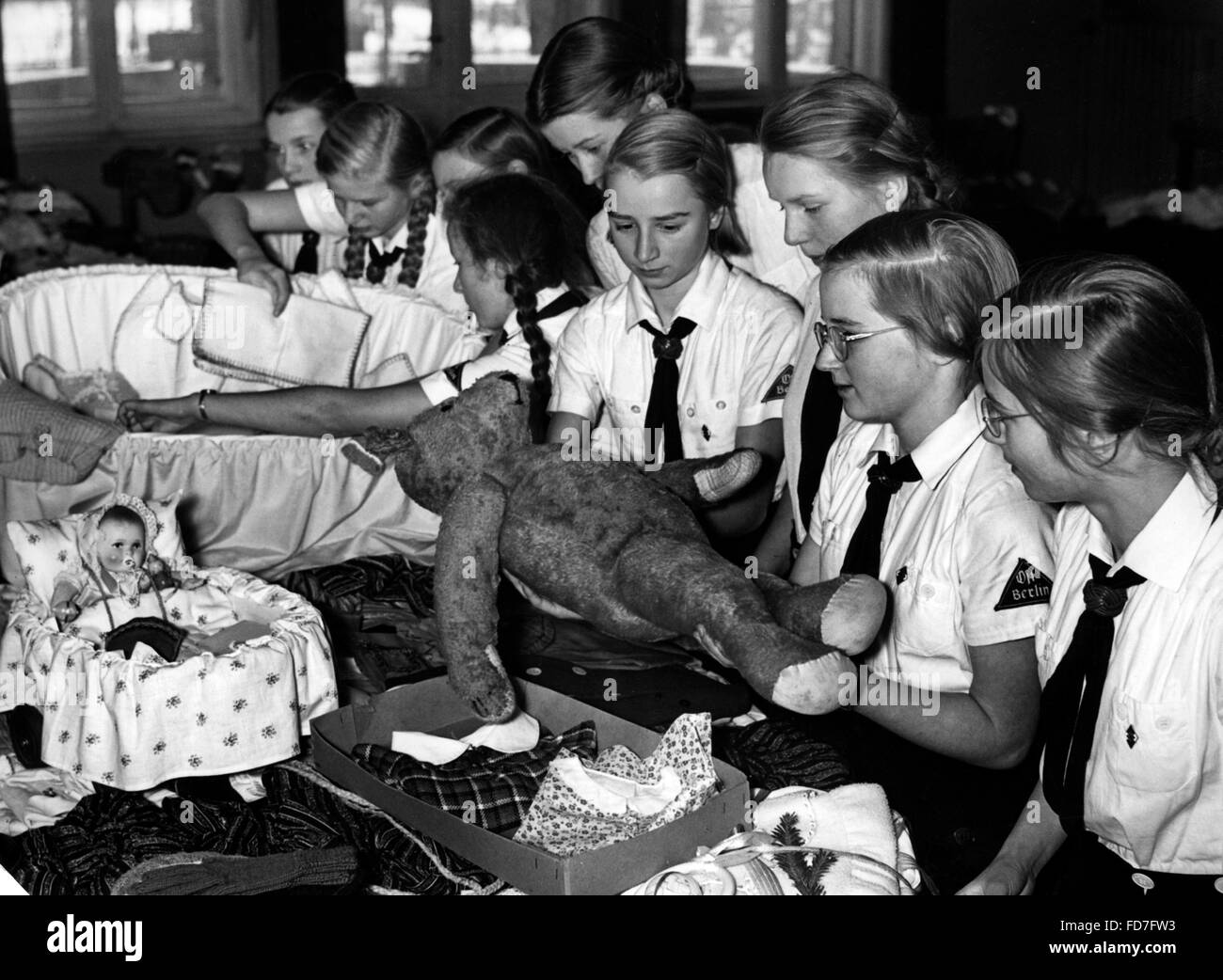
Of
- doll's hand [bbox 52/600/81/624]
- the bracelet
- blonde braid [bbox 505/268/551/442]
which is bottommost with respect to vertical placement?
doll's hand [bbox 52/600/81/624]

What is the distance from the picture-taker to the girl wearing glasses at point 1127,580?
3.73 feet

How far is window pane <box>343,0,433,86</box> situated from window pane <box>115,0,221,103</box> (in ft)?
1.64

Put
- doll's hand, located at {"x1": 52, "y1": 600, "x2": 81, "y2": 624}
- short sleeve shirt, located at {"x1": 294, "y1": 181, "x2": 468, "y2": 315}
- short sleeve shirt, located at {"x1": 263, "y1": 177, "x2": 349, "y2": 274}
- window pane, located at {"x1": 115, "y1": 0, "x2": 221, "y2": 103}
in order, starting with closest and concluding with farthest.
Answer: doll's hand, located at {"x1": 52, "y1": 600, "x2": 81, "y2": 624}, short sleeve shirt, located at {"x1": 294, "y1": 181, "x2": 468, "y2": 315}, short sleeve shirt, located at {"x1": 263, "y1": 177, "x2": 349, "y2": 274}, window pane, located at {"x1": 115, "y1": 0, "x2": 221, "y2": 103}

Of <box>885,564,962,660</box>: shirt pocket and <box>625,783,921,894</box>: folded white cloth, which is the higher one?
<box>885,564,962,660</box>: shirt pocket

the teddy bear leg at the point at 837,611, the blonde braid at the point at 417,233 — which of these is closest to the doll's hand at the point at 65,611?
the teddy bear leg at the point at 837,611

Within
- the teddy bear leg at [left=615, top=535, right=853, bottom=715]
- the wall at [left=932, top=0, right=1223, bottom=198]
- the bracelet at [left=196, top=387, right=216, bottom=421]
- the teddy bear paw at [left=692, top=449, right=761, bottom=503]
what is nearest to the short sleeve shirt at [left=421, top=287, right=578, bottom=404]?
the bracelet at [left=196, top=387, right=216, bottom=421]

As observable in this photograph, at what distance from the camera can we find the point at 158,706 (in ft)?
4.50

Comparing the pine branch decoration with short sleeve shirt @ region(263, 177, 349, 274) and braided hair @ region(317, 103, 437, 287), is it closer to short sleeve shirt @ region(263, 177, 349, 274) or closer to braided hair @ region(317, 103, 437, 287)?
braided hair @ region(317, 103, 437, 287)

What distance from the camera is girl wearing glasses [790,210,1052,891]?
1342 mm

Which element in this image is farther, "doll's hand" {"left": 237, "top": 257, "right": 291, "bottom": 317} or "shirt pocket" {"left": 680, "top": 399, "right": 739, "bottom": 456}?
"doll's hand" {"left": 237, "top": 257, "right": 291, "bottom": 317}

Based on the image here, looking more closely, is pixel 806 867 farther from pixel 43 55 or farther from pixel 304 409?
pixel 43 55

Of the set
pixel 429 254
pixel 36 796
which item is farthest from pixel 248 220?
pixel 36 796

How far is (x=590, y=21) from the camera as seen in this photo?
7.02 feet
